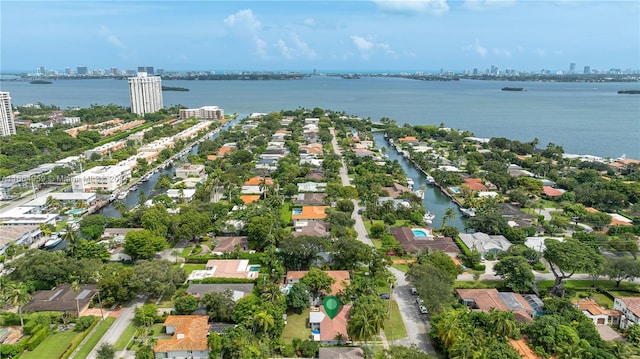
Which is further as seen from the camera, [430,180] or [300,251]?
[430,180]

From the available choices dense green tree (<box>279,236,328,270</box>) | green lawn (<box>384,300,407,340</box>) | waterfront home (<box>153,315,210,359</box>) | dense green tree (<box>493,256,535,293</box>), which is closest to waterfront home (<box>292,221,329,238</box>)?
dense green tree (<box>279,236,328,270</box>)

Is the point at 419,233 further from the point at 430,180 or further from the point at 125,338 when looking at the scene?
the point at 125,338

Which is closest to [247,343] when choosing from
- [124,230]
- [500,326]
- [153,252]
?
[500,326]

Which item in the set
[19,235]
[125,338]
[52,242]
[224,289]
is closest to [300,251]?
[224,289]

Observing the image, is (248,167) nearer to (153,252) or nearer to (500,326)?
(153,252)

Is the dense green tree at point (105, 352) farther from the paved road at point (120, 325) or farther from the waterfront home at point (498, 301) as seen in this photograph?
the waterfront home at point (498, 301)

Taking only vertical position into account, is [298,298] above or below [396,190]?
below

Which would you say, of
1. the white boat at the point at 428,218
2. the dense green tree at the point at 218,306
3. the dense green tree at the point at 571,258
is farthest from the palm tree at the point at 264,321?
the white boat at the point at 428,218
